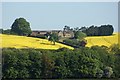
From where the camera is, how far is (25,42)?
19188 millimetres

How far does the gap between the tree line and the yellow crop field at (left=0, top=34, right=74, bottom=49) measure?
63.8 inches

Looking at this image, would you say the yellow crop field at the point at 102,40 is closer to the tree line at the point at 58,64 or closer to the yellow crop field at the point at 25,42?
the yellow crop field at the point at 25,42

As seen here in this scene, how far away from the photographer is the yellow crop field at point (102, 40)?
64.4ft

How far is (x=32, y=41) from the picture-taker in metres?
19.5

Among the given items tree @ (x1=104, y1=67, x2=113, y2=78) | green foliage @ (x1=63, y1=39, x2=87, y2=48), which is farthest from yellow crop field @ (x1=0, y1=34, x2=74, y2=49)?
tree @ (x1=104, y1=67, x2=113, y2=78)

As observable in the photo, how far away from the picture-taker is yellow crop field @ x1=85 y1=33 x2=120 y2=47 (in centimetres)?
1962

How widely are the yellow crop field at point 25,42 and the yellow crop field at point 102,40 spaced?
73.9 inches

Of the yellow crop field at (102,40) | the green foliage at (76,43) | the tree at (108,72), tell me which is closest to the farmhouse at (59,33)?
the green foliage at (76,43)

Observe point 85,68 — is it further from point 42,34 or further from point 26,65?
point 42,34

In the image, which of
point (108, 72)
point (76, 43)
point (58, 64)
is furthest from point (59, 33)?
point (108, 72)

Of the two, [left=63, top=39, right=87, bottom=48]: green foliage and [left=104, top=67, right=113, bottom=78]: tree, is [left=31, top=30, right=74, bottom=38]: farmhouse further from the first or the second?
[left=104, top=67, right=113, bottom=78]: tree

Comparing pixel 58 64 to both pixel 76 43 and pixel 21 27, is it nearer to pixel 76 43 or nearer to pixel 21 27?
pixel 76 43

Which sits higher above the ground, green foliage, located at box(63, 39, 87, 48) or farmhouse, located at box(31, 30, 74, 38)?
farmhouse, located at box(31, 30, 74, 38)

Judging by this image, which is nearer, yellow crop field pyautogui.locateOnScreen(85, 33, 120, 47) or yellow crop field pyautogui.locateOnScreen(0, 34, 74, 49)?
yellow crop field pyautogui.locateOnScreen(0, 34, 74, 49)
